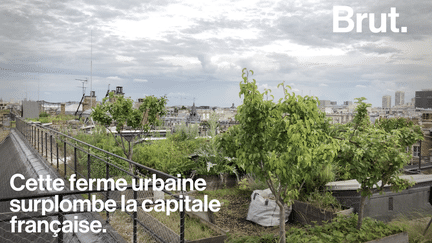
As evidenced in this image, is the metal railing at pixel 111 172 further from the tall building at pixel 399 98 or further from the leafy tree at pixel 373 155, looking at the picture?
the tall building at pixel 399 98

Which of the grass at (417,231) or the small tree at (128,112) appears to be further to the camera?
the small tree at (128,112)

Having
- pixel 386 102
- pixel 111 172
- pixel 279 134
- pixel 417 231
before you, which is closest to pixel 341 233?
pixel 417 231

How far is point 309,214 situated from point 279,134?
11.4ft

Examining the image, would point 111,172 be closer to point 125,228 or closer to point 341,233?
point 125,228

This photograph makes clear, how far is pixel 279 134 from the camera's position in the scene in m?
3.90

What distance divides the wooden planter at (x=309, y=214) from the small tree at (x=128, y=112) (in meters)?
4.72

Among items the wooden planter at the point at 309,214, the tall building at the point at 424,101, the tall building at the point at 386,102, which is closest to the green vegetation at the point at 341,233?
the wooden planter at the point at 309,214

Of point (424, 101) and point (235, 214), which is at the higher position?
point (424, 101)

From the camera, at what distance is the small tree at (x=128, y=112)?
29.0ft

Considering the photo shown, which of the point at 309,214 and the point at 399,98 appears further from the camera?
the point at 399,98

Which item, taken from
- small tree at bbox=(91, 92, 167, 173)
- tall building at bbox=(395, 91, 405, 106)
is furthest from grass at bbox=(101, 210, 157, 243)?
tall building at bbox=(395, 91, 405, 106)

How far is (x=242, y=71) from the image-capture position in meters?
3.83

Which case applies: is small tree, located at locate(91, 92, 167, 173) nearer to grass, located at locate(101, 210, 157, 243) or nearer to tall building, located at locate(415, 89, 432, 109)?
grass, located at locate(101, 210, 157, 243)

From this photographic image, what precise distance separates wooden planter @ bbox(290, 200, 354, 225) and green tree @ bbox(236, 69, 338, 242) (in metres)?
2.60
